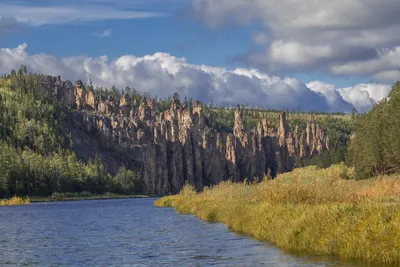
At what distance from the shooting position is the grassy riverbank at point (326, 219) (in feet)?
98.2

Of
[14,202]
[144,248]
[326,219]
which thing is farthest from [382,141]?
[14,202]

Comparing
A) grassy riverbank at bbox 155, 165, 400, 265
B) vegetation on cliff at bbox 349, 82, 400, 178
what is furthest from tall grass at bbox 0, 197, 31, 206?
grassy riverbank at bbox 155, 165, 400, 265

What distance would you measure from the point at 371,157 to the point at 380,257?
8748cm

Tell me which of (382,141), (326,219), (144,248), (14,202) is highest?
(382,141)

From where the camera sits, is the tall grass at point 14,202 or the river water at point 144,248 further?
the tall grass at point 14,202

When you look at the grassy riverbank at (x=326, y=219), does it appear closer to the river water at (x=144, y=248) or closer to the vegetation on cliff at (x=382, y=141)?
the river water at (x=144, y=248)

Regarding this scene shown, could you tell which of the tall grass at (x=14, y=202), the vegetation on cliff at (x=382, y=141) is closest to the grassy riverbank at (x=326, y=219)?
the vegetation on cliff at (x=382, y=141)

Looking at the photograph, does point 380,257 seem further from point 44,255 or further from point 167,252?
point 44,255

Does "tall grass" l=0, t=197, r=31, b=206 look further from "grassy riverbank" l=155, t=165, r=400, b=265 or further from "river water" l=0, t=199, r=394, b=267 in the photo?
"grassy riverbank" l=155, t=165, r=400, b=265

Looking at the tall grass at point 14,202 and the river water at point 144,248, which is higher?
the river water at point 144,248

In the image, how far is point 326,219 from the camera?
3462 cm

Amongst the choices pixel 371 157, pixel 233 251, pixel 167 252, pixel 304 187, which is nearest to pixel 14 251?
pixel 167 252

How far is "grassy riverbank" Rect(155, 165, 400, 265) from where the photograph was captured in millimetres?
29922

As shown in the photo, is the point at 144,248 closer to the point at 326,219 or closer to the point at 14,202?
the point at 326,219
